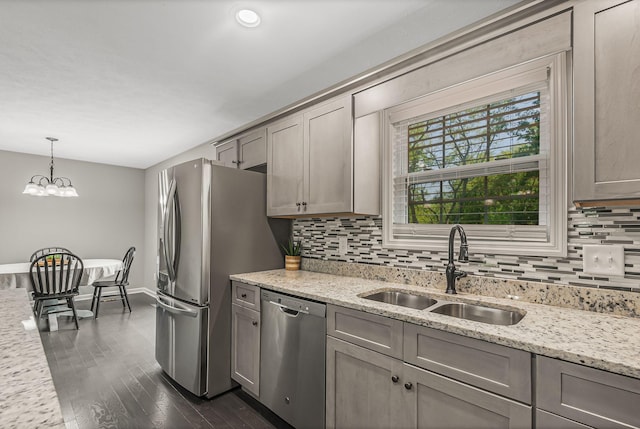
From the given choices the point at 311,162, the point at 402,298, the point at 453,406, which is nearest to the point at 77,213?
the point at 311,162

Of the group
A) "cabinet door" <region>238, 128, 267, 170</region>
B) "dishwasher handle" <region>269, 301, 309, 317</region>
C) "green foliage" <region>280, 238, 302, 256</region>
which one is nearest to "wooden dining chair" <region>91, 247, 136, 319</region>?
"cabinet door" <region>238, 128, 267, 170</region>

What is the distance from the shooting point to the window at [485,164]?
1.71 meters

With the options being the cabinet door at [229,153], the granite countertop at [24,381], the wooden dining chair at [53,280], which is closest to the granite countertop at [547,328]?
Answer: the granite countertop at [24,381]

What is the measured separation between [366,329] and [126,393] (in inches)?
79.3

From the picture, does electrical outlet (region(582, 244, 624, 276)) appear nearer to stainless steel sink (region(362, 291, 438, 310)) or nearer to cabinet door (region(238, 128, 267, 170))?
stainless steel sink (region(362, 291, 438, 310))

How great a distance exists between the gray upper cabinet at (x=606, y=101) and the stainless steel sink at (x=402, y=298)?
0.95 m

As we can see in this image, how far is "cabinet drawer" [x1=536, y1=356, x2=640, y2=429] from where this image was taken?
38.3 inches

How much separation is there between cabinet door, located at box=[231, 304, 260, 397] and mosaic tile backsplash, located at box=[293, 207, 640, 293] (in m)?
0.85

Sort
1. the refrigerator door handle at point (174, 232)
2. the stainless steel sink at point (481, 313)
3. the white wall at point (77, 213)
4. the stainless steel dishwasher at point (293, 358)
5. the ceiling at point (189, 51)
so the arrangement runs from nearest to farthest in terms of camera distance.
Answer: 1. the stainless steel sink at point (481, 313)
2. the ceiling at point (189, 51)
3. the stainless steel dishwasher at point (293, 358)
4. the refrigerator door handle at point (174, 232)
5. the white wall at point (77, 213)

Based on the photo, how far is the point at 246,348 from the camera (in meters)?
2.40

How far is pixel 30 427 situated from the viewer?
1.62 ft

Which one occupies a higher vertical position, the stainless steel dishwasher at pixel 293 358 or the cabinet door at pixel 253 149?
the cabinet door at pixel 253 149

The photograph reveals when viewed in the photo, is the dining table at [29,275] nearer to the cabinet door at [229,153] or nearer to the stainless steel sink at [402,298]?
the cabinet door at [229,153]

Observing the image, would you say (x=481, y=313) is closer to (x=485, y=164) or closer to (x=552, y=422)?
(x=552, y=422)
